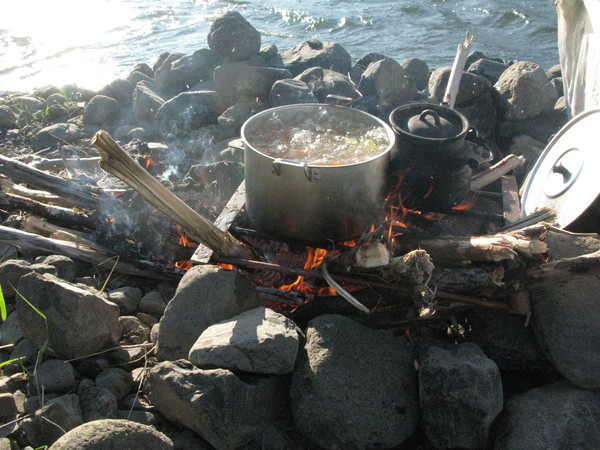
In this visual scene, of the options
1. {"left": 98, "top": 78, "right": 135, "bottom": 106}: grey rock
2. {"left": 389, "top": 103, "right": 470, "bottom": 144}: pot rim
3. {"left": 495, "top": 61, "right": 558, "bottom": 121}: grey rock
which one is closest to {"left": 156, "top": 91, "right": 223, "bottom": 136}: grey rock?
{"left": 98, "top": 78, "right": 135, "bottom": 106}: grey rock

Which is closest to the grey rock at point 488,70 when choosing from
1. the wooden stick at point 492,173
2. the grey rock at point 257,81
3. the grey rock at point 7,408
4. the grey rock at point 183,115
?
the wooden stick at point 492,173

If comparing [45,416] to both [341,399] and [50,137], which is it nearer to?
[341,399]

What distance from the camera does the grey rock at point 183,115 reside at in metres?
6.25

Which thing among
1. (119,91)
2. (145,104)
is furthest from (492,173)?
(119,91)

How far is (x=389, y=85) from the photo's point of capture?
6273 mm

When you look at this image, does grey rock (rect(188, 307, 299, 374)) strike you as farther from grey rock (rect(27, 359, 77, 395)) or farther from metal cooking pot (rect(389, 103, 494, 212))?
metal cooking pot (rect(389, 103, 494, 212))

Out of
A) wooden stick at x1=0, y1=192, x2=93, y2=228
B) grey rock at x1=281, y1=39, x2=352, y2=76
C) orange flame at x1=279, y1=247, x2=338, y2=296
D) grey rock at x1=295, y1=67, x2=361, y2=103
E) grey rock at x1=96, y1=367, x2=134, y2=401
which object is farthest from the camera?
grey rock at x1=281, y1=39, x2=352, y2=76

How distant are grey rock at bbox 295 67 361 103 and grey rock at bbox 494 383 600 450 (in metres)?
4.52

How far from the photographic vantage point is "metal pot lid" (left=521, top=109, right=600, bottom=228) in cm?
353

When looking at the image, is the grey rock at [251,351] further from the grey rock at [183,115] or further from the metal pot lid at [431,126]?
the grey rock at [183,115]

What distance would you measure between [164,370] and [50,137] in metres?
5.02

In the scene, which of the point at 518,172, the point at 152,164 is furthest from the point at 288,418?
the point at 518,172

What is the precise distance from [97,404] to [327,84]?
4988mm

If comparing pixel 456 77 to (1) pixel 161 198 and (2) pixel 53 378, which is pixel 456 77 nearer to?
(1) pixel 161 198
